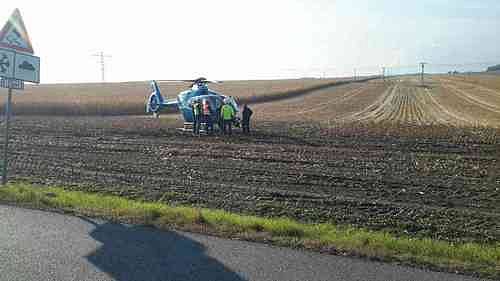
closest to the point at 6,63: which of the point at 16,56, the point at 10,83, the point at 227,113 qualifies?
the point at 16,56

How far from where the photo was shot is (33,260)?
5.84m

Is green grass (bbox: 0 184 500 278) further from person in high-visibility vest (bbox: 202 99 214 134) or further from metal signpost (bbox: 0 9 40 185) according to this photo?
person in high-visibility vest (bbox: 202 99 214 134)

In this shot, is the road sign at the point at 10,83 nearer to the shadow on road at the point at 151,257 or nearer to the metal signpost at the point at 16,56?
the metal signpost at the point at 16,56

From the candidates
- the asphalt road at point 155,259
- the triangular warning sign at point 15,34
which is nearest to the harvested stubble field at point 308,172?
the asphalt road at point 155,259

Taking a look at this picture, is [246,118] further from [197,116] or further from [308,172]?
[308,172]

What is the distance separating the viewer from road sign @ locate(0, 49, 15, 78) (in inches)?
388

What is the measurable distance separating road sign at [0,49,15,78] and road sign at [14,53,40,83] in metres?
Answer: 0.10

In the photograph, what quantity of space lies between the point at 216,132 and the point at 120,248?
16.6 metres

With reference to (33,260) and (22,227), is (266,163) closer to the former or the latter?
(22,227)

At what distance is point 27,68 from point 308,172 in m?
7.04

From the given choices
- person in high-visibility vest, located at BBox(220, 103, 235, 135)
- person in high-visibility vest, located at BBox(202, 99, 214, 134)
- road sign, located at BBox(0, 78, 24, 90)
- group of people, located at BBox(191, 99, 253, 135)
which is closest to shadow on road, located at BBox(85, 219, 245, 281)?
road sign, located at BBox(0, 78, 24, 90)

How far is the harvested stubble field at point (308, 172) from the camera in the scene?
29.3ft

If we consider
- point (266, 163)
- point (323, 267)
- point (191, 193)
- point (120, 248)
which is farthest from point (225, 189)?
point (323, 267)

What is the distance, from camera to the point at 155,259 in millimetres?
5898
